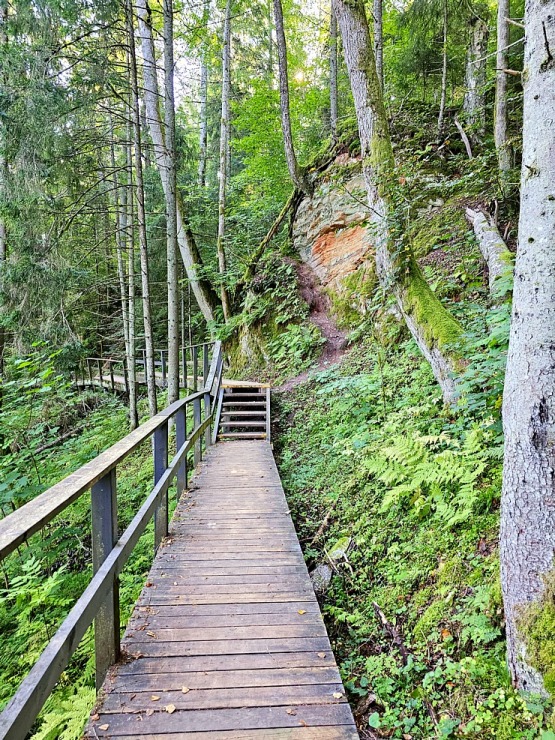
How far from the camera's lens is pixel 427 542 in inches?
120

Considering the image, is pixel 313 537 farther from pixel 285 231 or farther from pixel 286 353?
pixel 285 231

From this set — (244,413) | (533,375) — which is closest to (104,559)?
(533,375)

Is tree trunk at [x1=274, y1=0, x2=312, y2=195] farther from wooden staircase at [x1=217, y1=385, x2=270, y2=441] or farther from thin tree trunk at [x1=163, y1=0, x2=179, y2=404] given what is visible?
wooden staircase at [x1=217, y1=385, x2=270, y2=441]

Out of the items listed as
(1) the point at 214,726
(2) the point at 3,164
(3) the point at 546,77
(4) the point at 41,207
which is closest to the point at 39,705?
(1) the point at 214,726

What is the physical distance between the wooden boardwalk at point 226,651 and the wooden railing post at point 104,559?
9cm

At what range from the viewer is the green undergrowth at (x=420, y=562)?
2.00 metres

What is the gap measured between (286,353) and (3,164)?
24.1ft

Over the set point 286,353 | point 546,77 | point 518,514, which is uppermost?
point 546,77

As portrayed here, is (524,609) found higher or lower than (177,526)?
higher

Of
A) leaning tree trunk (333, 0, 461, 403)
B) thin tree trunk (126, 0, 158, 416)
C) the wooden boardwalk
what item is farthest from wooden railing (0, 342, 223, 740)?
thin tree trunk (126, 0, 158, 416)

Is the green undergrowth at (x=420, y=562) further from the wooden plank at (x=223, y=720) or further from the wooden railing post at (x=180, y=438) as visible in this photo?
the wooden railing post at (x=180, y=438)

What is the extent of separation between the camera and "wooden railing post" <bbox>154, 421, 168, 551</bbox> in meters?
3.46

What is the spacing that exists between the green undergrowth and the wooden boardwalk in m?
0.37

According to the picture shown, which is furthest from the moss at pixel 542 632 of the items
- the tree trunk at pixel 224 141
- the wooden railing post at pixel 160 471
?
the tree trunk at pixel 224 141
